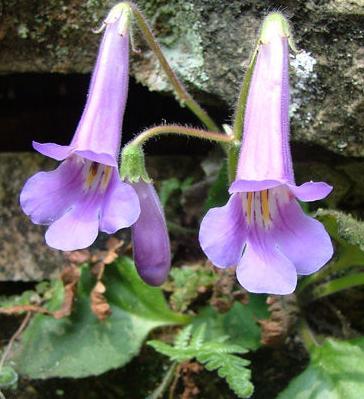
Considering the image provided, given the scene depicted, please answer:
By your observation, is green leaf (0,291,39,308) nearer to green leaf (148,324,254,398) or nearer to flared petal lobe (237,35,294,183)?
green leaf (148,324,254,398)

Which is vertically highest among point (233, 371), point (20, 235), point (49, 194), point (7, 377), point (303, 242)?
point (49, 194)

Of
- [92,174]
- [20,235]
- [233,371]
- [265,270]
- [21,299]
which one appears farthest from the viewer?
[20,235]

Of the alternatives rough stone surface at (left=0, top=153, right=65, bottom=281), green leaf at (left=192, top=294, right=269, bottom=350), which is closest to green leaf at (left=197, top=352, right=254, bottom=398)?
green leaf at (left=192, top=294, right=269, bottom=350)

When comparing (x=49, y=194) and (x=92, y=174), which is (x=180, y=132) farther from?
(x=49, y=194)

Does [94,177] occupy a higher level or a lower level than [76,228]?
higher

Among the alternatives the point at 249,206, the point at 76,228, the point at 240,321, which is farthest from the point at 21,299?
the point at 249,206
